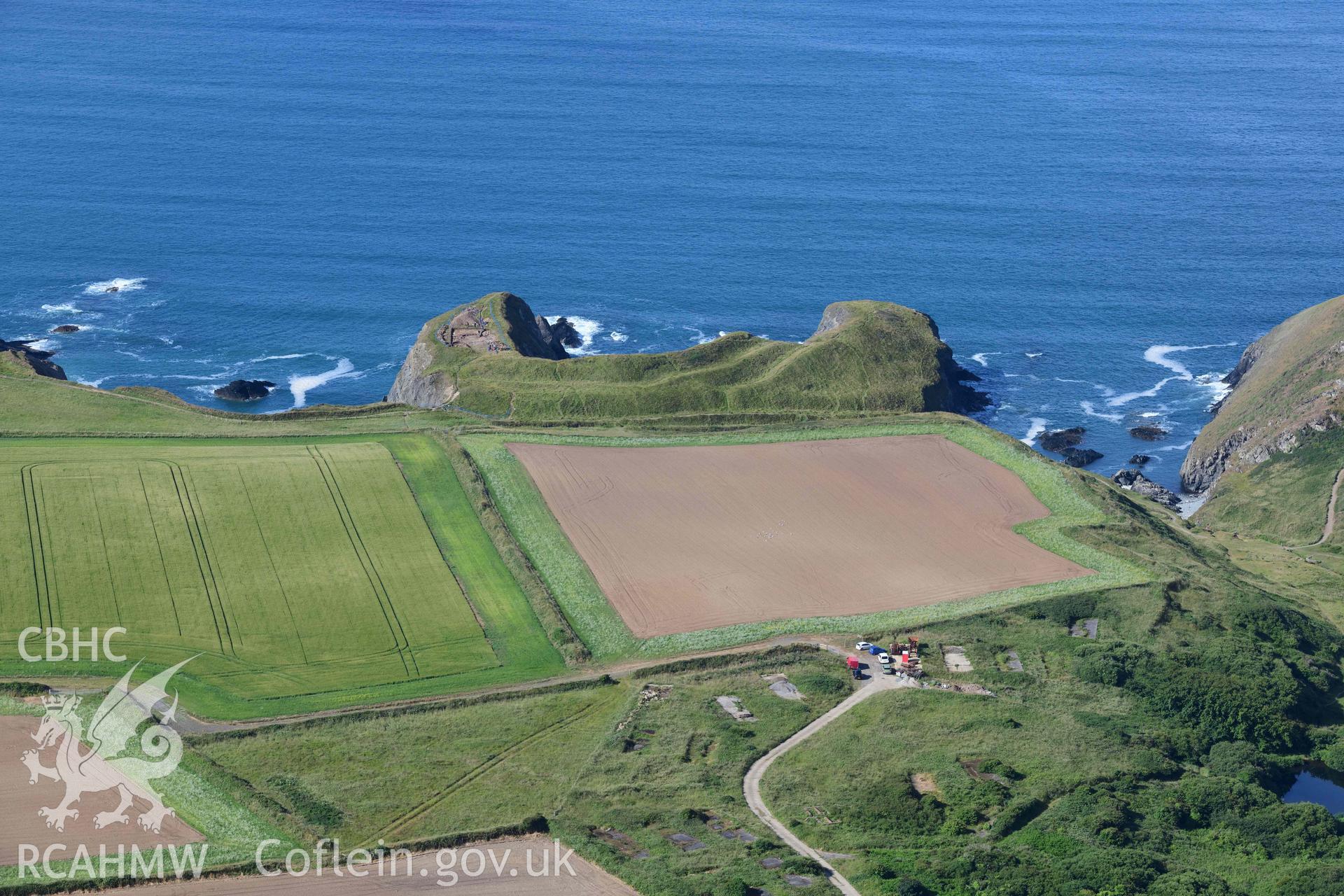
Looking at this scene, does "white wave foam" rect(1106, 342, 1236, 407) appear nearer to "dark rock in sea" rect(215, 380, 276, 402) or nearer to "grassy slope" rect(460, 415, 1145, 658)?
"grassy slope" rect(460, 415, 1145, 658)

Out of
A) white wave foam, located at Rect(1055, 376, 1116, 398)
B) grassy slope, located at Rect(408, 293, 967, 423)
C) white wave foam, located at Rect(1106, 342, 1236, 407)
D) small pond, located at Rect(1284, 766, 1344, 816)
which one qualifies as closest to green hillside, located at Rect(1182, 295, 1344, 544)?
white wave foam, located at Rect(1106, 342, 1236, 407)

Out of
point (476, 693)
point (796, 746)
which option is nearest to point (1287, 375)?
point (796, 746)

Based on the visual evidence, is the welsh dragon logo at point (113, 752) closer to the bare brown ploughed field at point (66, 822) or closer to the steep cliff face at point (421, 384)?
the bare brown ploughed field at point (66, 822)

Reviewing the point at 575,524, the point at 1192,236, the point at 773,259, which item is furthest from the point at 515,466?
the point at 1192,236

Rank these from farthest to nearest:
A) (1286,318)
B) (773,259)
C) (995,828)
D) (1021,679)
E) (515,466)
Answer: (773,259) < (1286,318) < (515,466) < (1021,679) < (995,828)

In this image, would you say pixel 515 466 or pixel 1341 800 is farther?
pixel 515 466

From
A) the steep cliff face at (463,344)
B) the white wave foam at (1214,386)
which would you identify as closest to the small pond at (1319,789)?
the white wave foam at (1214,386)

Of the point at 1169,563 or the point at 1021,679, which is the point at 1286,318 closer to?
the point at 1169,563

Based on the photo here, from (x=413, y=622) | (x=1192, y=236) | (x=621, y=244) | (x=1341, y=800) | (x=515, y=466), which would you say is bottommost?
(x=1341, y=800)
